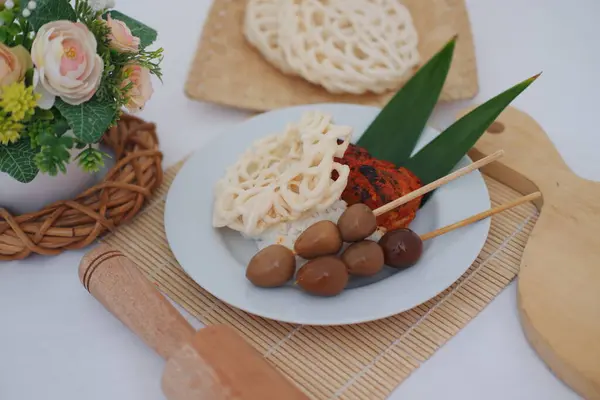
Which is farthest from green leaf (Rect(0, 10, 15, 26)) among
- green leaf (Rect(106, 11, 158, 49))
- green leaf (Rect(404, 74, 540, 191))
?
green leaf (Rect(404, 74, 540, 191))

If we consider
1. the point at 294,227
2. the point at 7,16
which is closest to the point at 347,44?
the point at 294,227

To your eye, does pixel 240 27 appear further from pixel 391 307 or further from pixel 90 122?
pixel 391 307

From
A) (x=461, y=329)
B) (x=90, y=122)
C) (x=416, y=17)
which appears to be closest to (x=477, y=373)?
(x=461, y=329)

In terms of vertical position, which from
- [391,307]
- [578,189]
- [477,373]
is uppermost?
[578,189]

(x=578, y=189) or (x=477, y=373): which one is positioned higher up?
(x=578, y=189)

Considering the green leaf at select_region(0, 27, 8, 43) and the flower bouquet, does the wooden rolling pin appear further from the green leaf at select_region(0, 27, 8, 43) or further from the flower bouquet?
the green leaf at select_region(0, 27, 8, 43)

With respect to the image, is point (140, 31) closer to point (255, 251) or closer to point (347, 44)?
point (255, 251)

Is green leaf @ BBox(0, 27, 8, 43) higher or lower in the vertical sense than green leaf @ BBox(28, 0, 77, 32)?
lower
